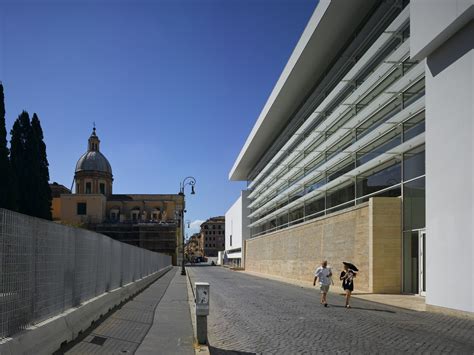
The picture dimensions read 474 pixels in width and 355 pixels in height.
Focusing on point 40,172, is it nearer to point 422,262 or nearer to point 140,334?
point 422,262

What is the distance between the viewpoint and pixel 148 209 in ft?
429

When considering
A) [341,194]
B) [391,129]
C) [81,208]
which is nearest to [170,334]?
[391,129]

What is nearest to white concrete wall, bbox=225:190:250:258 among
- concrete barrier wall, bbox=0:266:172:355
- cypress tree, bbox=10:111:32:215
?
cypress tree, bbox=10:111:32:215

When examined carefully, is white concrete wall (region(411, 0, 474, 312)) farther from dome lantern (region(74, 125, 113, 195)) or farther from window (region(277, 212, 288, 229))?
dome lantern (region(74, 125, 113, 195))

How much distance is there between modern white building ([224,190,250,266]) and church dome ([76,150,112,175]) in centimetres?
3755

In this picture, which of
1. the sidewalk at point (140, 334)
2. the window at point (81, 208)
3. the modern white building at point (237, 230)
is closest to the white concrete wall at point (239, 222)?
the modern white building at point (237, 230)

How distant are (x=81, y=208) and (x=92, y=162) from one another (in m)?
12.5

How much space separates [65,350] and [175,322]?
472 centimetres

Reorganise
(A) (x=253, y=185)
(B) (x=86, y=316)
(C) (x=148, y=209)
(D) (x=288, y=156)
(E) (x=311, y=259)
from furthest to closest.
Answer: (C) (x=148, y=209)
(A) (x=253, y=185)
(D) (x=288, y=156)
(E) (x=311, y=259)
(B) (x=86, y=316)

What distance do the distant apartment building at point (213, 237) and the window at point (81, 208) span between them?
275 feet

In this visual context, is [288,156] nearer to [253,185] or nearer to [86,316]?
[253,185]

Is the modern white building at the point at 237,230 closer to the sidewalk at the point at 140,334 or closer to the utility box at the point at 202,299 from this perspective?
the sidewalk at the point at 140,334

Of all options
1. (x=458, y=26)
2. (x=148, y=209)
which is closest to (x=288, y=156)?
(x=458, y=26)

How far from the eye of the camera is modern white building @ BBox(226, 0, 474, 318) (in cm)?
1661
